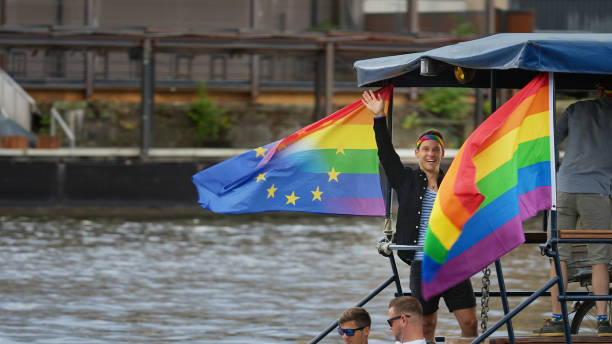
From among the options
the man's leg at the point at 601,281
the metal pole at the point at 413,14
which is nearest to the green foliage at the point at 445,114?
the metal pole at the point at 413,14

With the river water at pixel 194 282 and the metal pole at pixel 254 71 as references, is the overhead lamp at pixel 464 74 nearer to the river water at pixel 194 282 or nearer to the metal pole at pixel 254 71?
the river water at pixel 194 282

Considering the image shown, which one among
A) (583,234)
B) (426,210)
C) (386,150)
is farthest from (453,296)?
(386,150)

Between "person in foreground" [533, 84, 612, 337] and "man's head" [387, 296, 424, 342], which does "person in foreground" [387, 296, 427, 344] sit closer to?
"man's head" [387, 296, 424, 342]

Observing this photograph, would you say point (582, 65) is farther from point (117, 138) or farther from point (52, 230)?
point (117, 138)

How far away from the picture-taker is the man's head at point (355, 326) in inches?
253

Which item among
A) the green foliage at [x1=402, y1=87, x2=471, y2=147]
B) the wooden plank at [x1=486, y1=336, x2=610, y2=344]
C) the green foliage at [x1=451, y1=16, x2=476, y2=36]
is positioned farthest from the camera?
the green foliage at [x1=451, y1=16, x2=476, y2=36]

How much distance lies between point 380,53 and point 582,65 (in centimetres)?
2862

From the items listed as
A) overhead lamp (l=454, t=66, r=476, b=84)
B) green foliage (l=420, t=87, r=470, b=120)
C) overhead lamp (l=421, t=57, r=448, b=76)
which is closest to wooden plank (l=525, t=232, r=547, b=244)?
overhead lamp (l=454, t=66, r=476, b=84)

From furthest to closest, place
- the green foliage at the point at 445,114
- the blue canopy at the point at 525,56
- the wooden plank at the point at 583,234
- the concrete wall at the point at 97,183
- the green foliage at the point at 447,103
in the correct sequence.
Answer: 1. the green foliage at the point at 447,103
2. the green foliage at the point at 445,114
3. the concrete wall at the point at 97,183
4. the wooden plank at the point at 583,234
5. the blue canopy at the point at 525,56

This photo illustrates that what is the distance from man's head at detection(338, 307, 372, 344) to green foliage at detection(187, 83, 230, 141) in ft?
107

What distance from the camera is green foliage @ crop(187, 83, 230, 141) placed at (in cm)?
3906

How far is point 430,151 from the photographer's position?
25.2ft

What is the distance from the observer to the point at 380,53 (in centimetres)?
3528

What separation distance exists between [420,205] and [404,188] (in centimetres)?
17
